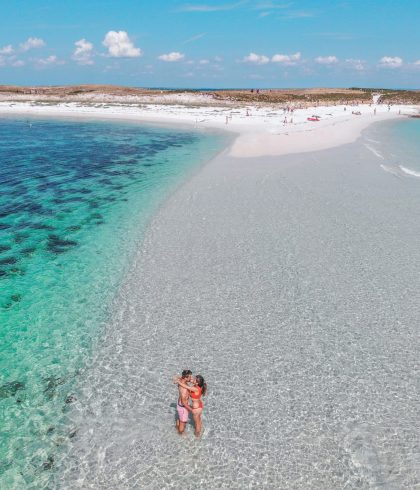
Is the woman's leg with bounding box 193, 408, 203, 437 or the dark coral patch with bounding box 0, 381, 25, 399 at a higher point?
the woman's leg with bounding box 193, 408, 203, 437

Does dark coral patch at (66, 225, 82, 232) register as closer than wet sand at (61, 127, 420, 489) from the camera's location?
No

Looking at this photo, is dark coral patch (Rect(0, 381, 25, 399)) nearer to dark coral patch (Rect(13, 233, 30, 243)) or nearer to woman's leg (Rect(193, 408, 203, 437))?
woman's leg (Rect(193, 408, 203, 437))

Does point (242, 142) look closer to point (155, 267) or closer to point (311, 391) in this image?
point (155, 267)

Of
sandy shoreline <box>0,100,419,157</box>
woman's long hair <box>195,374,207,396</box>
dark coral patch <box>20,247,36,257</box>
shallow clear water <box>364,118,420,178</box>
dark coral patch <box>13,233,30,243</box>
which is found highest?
sandy shoreline <box>0,100,419,157</box>

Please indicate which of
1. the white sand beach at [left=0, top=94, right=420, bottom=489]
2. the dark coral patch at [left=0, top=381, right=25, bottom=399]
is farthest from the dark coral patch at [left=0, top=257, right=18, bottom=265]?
the dark coral patch at [left=0, top=381, right=25, bottom=399]

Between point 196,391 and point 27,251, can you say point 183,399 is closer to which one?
point 196,391
